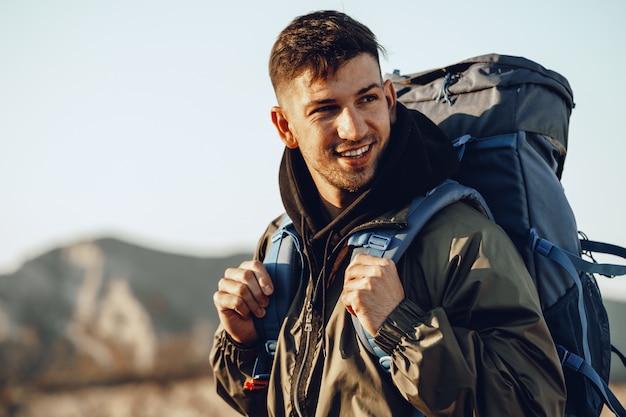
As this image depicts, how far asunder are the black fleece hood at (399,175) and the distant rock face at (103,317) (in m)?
7.99

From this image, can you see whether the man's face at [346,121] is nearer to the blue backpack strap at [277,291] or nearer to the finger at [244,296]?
the blue backpack strap at [277,291]

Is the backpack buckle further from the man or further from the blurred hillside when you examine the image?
the blurred hillside

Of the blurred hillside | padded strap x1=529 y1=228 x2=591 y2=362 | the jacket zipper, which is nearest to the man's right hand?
the jacket zipper

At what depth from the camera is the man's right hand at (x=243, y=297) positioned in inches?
129

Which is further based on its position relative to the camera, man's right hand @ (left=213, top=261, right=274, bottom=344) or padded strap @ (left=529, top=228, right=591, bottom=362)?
man's right hand @ (left=213, top=261, right=274, bottom=344)

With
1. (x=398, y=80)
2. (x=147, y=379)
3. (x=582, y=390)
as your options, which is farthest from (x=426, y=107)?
(x=147, y=379)

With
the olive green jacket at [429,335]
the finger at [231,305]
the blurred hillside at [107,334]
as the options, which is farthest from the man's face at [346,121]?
the blurred hillside at [107,334]

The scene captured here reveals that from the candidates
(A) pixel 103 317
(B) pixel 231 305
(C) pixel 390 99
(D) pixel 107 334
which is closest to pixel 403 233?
(C) pixel 390 99

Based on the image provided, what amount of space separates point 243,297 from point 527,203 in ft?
4.55

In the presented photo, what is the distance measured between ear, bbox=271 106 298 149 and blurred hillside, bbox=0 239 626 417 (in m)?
7.45

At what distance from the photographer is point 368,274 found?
2.68 metres

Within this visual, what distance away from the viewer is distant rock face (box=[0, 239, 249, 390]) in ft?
34.7

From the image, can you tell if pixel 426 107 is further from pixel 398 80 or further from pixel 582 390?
pixel 582 390

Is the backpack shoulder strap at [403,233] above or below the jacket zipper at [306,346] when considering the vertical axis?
above
